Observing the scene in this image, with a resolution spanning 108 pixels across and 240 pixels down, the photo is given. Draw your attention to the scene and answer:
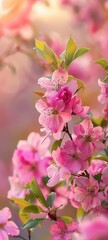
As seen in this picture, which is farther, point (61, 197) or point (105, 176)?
point (61, 197)

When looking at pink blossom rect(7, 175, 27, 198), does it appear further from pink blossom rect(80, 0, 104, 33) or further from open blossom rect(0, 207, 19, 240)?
pink blossom rect(80, 0, 104, 33)

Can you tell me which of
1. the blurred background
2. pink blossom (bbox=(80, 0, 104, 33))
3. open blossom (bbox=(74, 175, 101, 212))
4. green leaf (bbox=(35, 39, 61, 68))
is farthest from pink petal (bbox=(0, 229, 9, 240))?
pink blossom (bbox=(80, 0, 104, 33))

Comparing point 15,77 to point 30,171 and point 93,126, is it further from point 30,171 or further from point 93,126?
point 93,126

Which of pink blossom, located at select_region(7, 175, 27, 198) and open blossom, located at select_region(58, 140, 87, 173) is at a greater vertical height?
pink blossom, located at select_region(7, 175, 27, 198)

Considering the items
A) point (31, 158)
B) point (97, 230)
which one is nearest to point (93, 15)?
point (31, 158)

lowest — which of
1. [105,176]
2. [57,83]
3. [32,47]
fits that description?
[105,176]

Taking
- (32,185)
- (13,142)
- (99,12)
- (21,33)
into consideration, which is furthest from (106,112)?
(13,142)

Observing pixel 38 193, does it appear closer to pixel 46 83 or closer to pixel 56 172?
pixel 56 172

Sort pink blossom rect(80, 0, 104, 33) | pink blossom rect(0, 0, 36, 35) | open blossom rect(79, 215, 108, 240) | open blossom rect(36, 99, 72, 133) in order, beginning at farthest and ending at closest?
1. pink blossom rect(80, 0, 104, 33)
2. pink blossom rect(0, 0, 36, 35)
3. open blossom rect(36, 99, 72, 133)
4. open blossom rect(79, 215, 108, 240)
